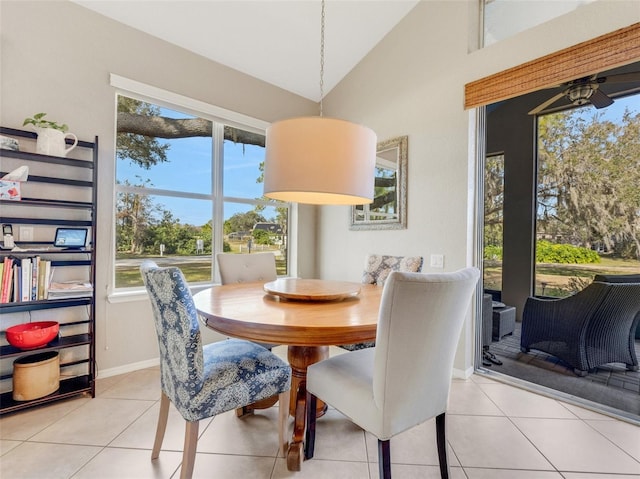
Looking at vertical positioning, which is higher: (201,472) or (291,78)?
(291,78)

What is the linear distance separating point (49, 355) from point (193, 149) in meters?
2.05

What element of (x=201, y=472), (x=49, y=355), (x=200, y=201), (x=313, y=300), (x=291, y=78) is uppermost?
(x=291, y=78)

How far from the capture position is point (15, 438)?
5.55 feet

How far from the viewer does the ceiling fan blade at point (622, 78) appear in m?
1.98

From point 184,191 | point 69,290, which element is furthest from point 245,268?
point 69,290

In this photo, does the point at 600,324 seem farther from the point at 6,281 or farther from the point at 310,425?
the point at 6,281

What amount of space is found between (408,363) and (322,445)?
0.91 meters

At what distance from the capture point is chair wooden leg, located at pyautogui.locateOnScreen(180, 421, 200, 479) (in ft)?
4.14

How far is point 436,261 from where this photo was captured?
269 centimetres

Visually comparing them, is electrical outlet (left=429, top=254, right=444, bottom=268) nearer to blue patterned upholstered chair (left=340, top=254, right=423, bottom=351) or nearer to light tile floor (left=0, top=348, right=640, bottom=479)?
blue patterned upholstered chair (left=340, top=254, right=423, bottom=351)

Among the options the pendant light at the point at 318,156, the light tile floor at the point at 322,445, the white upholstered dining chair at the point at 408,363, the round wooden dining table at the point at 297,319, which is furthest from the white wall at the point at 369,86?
the white upholstered dining chair at the point at 408,363

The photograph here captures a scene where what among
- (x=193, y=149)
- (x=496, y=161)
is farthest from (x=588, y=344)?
(x=193, y=149)

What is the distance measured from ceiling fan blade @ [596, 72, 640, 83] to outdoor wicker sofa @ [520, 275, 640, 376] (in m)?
1.45

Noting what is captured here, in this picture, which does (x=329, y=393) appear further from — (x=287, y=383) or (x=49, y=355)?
(x=49, y=355)
